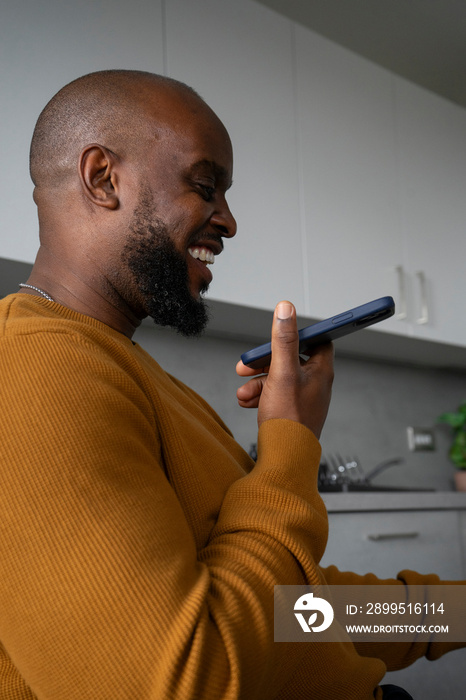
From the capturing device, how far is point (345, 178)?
2.24 m

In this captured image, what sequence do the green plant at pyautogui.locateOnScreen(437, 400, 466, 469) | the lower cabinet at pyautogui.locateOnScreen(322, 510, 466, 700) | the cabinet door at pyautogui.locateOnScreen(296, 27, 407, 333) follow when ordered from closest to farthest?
the lower cabinet at pyautogui.locateOnScreen(322, 510, 466, 700)
the cabinet door at pyautogui.locateOnScreen(296, 27, 407, 333)
the green plant at pyautogui.locateOnScreen(437, 400, 466, 469)

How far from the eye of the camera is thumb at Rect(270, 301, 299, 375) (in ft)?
2.17

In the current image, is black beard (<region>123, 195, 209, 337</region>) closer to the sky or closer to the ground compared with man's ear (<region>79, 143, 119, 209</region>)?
closer to the ground

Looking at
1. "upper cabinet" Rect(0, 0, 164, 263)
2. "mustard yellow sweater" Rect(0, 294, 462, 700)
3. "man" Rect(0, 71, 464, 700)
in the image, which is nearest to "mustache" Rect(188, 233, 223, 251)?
"man" Rect(0, 71, 464, 700)

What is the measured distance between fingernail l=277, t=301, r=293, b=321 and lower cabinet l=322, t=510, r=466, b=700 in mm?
1270

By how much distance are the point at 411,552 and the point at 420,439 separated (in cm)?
88

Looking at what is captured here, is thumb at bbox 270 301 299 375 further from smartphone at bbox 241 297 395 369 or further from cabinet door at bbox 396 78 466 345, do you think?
cabinet door at bbox 396 78 466 345

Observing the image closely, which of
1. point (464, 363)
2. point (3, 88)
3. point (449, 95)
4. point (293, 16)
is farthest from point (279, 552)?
point (449, 95)

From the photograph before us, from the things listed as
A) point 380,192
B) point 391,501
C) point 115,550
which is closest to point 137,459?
point 115,550

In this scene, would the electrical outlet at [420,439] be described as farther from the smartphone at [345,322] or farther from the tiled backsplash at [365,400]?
the smartphone at [345,322]

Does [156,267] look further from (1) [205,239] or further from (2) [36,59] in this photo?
(2) [36,59]

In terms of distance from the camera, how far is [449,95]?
9.41 feet

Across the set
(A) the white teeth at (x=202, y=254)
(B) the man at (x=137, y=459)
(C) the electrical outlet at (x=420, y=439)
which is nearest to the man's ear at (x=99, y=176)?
(B) the man at (x=137, y=459)

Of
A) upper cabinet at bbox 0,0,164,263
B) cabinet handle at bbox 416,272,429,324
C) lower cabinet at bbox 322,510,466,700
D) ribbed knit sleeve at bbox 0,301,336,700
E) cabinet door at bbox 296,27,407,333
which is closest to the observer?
ribbed knit sleeve at bbox 0,301,336,700
